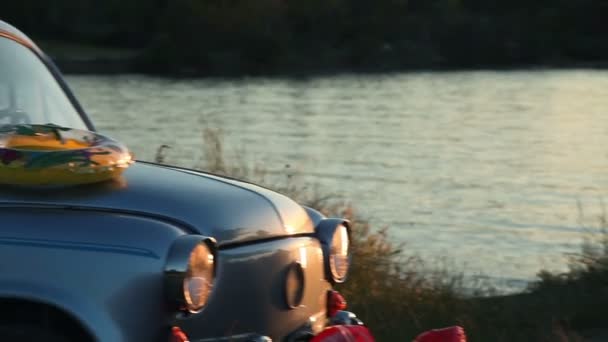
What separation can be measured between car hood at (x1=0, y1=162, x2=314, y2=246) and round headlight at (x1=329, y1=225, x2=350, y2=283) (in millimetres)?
116

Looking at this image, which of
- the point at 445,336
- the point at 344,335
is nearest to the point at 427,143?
the point at 445,336

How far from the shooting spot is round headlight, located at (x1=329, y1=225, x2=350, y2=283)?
4.56 m

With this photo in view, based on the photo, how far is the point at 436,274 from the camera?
28.4ft

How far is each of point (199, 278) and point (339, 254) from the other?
0.98 meters

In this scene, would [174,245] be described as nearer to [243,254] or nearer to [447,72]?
[243,254]

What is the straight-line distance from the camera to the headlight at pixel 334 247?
4547 millimetres

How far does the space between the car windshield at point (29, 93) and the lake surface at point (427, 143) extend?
20.8 feet

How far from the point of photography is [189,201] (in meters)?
4.01

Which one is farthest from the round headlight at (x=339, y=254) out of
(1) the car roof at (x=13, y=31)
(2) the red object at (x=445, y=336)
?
(1) the car roof at (x=13, y=31)

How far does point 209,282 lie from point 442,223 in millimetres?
12410

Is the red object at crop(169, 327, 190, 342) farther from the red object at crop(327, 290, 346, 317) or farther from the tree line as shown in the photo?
the tree line

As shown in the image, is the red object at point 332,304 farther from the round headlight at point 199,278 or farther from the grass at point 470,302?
the grass at point 470,302

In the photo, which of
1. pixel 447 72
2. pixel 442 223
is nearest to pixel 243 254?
pixel 442 223

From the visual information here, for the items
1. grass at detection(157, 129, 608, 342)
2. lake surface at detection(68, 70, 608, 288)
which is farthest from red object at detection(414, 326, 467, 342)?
lake surface at detection(68, 70, 608, 288)
